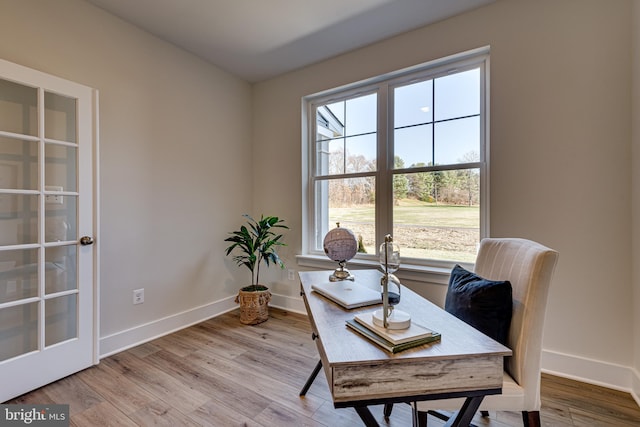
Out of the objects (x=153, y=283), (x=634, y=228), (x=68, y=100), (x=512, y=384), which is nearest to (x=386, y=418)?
(x=512, y=384)

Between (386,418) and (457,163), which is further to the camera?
(457,163)

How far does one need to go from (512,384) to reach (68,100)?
288 cm

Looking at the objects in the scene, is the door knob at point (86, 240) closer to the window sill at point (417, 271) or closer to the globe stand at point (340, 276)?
the globe stand at point (340, 276)

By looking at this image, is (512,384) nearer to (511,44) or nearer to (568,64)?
(568,64)

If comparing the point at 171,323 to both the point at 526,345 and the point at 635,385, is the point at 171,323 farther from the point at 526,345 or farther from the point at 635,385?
the point at 635,385

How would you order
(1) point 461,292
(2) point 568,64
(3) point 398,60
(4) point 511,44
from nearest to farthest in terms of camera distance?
1. (1) point 461,292
2. (2) point 568,64
3. (4) point 511,44
4. (3) point 398,60

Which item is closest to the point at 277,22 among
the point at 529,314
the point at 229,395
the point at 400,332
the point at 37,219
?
the point at 37,219

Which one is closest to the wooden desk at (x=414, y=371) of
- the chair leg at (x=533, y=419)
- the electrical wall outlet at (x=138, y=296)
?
the chair leg at (x=533, y=419)

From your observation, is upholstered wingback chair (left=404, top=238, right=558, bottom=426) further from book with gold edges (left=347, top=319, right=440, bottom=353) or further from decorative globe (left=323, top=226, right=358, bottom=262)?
decorative globe (left=323, top=226, right=358, bottom=262)

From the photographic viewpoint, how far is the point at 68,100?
189 cm

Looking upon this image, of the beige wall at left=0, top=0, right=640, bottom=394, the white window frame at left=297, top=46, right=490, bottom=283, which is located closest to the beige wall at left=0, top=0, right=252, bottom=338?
the beige wall at left=0, top=0, right=640, bottom=394

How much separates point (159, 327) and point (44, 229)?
1187 mm

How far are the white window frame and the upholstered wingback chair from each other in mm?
1081

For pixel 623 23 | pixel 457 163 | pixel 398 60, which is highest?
pixel 398 60
